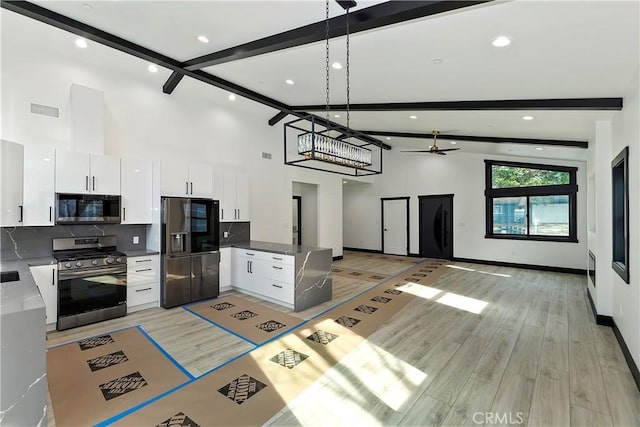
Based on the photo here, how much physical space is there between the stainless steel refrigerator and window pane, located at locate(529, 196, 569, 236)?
8.12 m

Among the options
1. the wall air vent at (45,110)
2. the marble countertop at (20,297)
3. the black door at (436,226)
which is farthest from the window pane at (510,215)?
the wall air vent at (45,110)

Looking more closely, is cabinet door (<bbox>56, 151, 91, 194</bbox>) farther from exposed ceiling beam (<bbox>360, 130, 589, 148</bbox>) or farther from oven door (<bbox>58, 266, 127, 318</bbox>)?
exposed ceiling beam (<bbox>360, 130, 589, 148</bbox>)

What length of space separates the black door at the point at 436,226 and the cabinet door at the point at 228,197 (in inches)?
255

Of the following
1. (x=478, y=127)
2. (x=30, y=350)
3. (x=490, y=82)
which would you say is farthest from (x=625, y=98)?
(x=30, y=350)

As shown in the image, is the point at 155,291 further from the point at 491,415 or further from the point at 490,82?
the point at 490,82

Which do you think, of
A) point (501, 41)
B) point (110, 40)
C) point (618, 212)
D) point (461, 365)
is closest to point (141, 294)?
point (110, 40)

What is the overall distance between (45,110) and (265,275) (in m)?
3.89

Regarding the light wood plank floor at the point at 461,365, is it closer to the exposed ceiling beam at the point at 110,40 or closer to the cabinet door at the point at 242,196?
the cabinet door at the point at 242,196

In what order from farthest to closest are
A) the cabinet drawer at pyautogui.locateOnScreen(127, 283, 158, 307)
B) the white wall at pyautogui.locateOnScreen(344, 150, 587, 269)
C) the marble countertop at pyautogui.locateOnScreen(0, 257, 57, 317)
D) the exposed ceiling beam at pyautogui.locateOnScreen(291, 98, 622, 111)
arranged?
the white wall at pyautogui.locateOnScreen(344, 150, 587, 269) < the cabinet drawer at pyautogui.locateOnScreen(127, 283, 158, 307) < the exposed ceiling beam at pyautogui.locateOnScreen(291, 98, 622, 111) < the marble countertop at pyautogui.locateOnScreen(0, 257, 57, 317)

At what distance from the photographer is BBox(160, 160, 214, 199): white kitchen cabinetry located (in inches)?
189

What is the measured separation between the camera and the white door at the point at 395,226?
10.2 m

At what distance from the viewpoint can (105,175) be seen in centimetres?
421

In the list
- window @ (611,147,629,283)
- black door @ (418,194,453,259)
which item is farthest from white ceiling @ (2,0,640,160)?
black door @ (418,194,453,259)

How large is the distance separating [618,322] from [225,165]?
A: 262 inches
